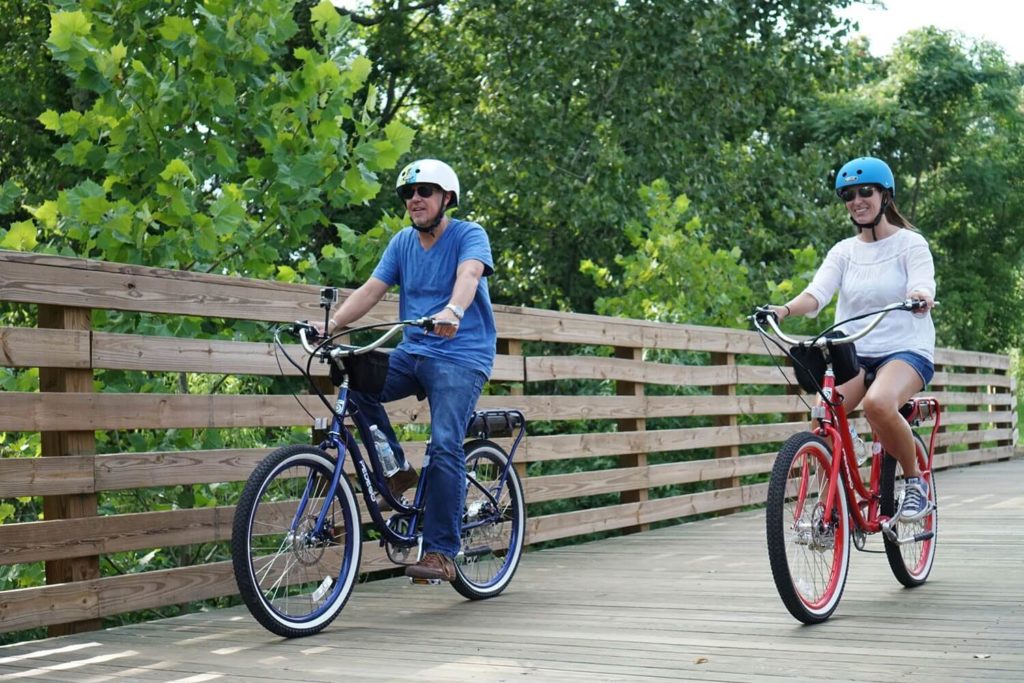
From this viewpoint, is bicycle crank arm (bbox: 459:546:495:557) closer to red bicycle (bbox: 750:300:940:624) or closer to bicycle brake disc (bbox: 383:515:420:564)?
bicycle brake disc (bbox: 383:515:420:564)

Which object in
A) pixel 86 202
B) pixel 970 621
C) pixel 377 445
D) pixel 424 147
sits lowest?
pixel 970 621

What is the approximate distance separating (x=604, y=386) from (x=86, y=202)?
16.0ft

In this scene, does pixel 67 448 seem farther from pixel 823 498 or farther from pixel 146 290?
pixel 823 498

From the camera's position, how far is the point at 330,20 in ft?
24.2

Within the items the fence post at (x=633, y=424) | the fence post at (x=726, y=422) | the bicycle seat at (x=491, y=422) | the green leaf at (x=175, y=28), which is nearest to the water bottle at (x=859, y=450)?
the bicycle seat at (x=491, y=422)

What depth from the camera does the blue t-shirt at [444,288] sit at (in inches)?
215

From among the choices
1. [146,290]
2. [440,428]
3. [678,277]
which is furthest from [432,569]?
[678,277]

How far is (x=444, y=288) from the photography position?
5.49m

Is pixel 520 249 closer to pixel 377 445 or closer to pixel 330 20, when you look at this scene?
pixel 330 20

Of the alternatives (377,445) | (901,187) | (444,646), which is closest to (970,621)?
(444,646)

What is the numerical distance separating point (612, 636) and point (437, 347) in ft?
4.34

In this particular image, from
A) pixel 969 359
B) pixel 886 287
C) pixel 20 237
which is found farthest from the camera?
pixel 969 359

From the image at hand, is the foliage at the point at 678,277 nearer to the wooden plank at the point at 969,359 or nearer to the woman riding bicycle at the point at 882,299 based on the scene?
the wooden plank at the point at 969,359

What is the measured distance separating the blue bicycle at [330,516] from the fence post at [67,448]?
2.01 ft
